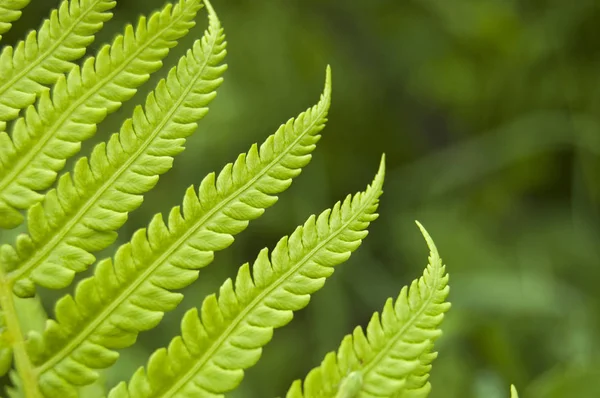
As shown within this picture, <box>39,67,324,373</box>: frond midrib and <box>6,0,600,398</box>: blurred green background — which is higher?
<box>6,0,600,398</box>: blurred green background

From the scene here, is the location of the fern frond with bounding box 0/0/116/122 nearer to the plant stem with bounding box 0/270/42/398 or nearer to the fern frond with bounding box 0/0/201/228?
the fern frond with bounding box 0/0/201/228

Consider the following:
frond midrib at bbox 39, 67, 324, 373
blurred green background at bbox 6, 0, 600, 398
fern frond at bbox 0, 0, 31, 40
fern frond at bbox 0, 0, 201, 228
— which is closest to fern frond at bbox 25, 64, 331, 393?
frond midrib at bbox 39, 67, 324, 373

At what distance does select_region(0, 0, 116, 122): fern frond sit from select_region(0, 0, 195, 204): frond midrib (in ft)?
0.12

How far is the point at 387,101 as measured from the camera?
2.83 metres

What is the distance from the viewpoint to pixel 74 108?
0.80 metres

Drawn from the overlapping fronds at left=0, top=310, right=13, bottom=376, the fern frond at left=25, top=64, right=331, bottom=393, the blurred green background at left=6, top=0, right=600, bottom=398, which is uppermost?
the blurred green background at left=6, top=0, right=600, bottom=398

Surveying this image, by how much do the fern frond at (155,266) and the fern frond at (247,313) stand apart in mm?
40

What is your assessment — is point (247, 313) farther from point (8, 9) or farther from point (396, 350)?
point (8, 9)

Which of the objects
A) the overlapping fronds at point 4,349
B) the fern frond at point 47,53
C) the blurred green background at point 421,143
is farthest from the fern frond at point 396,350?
the blurred green background at point 421,143

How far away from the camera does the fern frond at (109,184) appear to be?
0.77 m

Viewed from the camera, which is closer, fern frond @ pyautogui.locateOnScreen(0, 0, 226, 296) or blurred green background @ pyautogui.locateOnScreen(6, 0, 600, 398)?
fern frond @ pyautogui.locateOnScreen(0, 0, 226, 296)

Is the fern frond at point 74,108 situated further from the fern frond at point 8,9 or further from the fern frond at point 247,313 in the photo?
the fern frond at point 247,313

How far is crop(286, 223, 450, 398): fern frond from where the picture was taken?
0.72 metres

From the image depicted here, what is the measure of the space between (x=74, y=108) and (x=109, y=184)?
0.32ft
